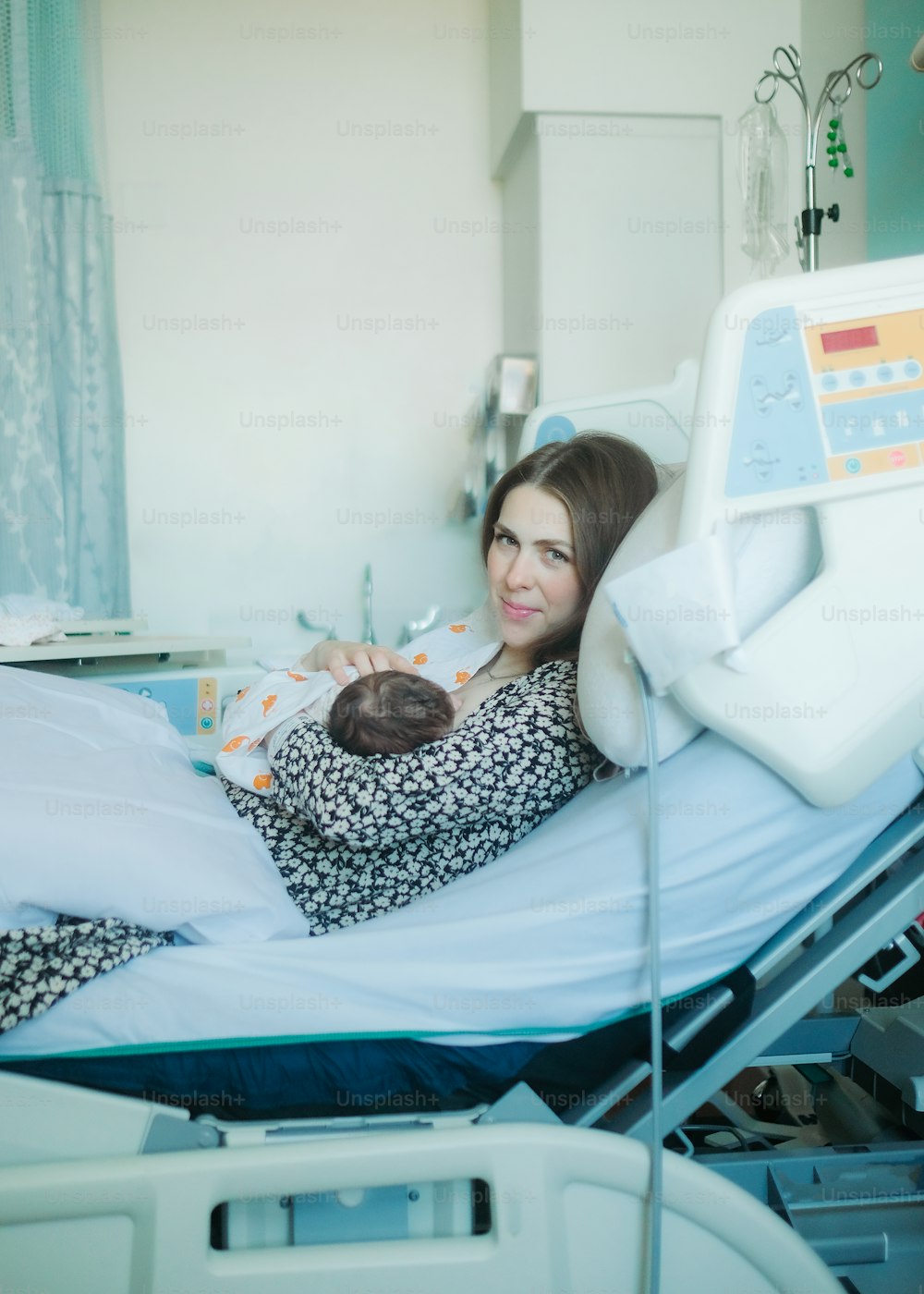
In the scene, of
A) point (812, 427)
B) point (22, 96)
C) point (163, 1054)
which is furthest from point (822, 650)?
point (22, 96)

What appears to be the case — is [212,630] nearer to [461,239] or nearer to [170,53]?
[461,239]

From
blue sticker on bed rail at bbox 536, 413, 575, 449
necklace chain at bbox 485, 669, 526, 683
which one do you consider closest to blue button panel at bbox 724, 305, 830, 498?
necklace chain at bbox 485, 669, 526, 683

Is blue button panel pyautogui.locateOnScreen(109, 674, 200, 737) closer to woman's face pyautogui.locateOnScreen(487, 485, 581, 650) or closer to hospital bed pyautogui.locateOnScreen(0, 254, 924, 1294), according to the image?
woman's face pyautogui.locateOnScreen(487, 485, 581, 650)

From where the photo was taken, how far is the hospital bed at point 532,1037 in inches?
34.3

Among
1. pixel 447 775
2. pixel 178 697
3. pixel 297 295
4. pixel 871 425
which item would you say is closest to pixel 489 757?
pixel 447 775

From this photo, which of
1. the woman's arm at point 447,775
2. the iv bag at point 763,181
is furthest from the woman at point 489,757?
the iv bag at point 763,181

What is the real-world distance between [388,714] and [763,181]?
1763mm

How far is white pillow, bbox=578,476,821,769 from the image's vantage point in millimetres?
907

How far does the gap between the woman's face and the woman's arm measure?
24 centimetres

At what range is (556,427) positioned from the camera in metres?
1.78

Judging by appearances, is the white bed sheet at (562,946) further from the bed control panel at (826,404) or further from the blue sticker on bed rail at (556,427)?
the blue sticker on bed rail at (556,427)

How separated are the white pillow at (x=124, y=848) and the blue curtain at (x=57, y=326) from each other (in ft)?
5.17

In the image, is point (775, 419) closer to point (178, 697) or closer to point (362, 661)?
point (362, 661)

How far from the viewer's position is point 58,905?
0.92m
